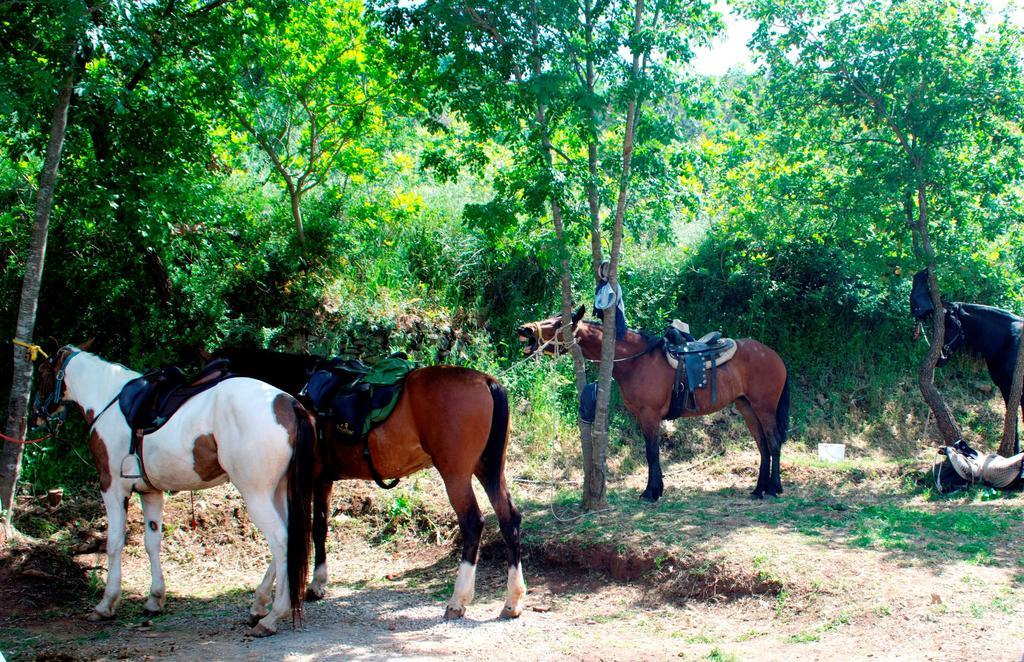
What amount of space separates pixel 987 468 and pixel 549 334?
492cm

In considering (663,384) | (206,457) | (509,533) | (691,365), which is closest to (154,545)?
(206,457)

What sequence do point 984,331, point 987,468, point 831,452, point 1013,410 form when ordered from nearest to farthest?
point 987,468 → point 1013,410 → point 984,331 → point 831,452

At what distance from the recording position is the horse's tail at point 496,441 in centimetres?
650

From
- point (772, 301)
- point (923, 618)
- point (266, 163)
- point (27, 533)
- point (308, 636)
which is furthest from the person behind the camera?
point (266, 163)

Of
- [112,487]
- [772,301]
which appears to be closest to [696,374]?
[772,301]

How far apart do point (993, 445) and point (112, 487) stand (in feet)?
41.2

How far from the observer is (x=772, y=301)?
14062 mm

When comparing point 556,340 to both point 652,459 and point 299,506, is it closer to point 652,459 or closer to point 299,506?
point 652,459

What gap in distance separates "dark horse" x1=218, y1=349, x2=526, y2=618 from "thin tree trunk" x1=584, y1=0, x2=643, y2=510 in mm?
1968

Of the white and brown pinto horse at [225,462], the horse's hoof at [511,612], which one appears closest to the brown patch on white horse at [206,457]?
the white and brown pinto horse at [225,462]

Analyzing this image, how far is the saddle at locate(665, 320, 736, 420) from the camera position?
952cm

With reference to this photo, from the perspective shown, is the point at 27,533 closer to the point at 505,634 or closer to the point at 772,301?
the point at 505,634

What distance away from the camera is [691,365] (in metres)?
9.54

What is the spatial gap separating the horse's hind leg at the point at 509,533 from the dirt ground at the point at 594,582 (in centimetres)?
15
